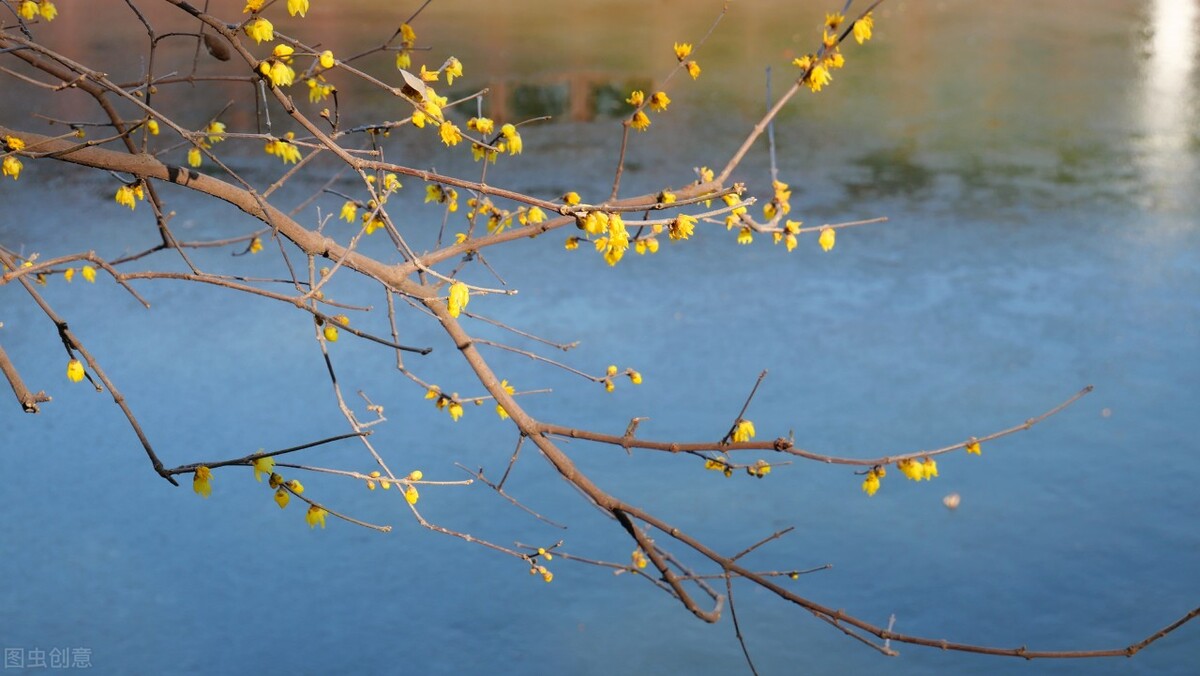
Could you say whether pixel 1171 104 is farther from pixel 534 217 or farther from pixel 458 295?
pixel 458 295

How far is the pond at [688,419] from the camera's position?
2.84 m

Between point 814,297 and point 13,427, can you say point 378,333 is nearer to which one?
point 13,427

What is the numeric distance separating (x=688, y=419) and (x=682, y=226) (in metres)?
2.17

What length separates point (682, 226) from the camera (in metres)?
1.46

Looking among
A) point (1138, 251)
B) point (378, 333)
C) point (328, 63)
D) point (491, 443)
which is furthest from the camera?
point (1138, 251)

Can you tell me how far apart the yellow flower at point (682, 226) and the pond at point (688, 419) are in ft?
3.67

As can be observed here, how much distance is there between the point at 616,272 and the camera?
464 centimetres

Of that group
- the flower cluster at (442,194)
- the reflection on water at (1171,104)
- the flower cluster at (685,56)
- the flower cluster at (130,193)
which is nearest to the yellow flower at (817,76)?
the flower cluster at (685,56)

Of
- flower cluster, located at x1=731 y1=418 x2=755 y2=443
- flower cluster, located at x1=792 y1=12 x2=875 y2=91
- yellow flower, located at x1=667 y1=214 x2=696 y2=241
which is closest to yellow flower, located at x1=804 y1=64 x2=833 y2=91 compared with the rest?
flower cluster, located at x1=792 y1=12 x2=875 y2=91

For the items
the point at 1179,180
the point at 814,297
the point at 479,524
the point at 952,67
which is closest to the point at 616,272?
the point at 814,297

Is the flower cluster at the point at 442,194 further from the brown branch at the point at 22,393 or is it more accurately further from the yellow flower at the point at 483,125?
the brown branch at the point at 22,393

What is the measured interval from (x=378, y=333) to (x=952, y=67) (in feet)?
15.5

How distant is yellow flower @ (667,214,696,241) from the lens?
57.1 inches

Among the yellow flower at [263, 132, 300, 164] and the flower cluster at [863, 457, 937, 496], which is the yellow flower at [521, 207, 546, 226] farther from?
the flower cluster at [863, 457, 937, 496]
